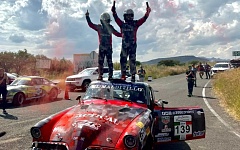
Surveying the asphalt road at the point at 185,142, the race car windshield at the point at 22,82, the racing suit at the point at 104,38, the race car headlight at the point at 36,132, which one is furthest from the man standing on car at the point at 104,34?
the race car windshield at the point at 22,82

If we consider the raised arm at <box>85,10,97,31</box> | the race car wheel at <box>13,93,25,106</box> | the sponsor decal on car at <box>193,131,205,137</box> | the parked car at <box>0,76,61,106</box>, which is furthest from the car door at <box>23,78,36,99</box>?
the sponsor decal on car at <box>193,131,205,137</box>

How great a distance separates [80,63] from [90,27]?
2528cm

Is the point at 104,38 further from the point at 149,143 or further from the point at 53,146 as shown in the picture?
the point at 53,146

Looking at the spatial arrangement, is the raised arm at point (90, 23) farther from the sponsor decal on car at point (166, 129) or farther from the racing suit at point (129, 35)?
the sponsor decal on car at point (166, 129)

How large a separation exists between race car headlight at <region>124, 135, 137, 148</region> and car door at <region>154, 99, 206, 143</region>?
1.76m

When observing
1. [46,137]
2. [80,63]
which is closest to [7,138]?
[46,137]

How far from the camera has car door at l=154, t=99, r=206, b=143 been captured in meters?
6.38

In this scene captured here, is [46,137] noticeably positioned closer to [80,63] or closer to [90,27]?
[90,27]

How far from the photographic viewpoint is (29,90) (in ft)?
50.7

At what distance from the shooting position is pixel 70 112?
5.74 meters

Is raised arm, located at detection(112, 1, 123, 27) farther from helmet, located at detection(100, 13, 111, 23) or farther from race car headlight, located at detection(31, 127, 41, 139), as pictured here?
race car headlight, located at detection(31, 127, 41, 139)

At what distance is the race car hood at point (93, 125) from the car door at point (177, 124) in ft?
2.46

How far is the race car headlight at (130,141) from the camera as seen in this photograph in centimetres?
457

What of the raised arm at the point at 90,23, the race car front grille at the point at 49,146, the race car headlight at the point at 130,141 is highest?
the raised arm at the point at 90,23
